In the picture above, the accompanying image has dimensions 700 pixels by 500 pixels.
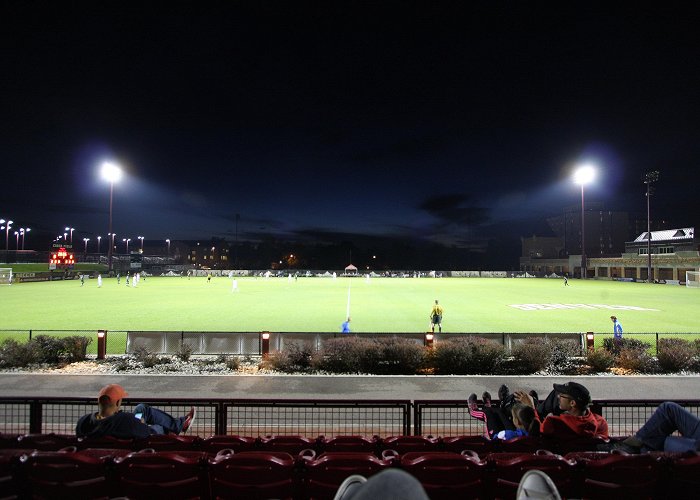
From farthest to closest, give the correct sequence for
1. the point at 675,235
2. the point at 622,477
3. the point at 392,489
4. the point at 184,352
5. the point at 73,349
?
the point at 675,235 < the point at 184,352 < the point at 73,349 < the point at 622,477 < the point at 392,489

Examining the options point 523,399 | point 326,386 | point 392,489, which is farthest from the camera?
point 326,386

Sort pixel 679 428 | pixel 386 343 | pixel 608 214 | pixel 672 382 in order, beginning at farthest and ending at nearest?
pixel 608 214
pixel 386 343
pixel 672 382
pixel 679 428

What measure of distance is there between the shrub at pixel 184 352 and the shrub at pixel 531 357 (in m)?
10.2

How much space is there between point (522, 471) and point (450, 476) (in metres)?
0.58

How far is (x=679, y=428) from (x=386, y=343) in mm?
10228

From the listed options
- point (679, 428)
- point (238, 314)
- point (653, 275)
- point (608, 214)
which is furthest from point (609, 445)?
point (608, 214)

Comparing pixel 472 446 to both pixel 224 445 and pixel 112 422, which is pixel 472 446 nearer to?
pixel 224 445

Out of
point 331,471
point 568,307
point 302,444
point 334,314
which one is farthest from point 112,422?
point 568,307

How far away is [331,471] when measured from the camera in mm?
3322

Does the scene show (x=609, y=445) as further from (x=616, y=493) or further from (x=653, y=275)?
(x=653, y=275)

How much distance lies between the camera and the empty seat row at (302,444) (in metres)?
4.26

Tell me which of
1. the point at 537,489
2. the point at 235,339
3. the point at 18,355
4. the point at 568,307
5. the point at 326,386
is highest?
the point at 537,489

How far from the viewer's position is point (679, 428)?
13.7 feet

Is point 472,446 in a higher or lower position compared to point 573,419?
lower
